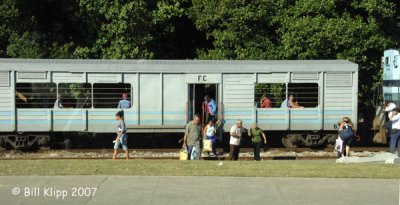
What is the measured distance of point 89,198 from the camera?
1052 cm

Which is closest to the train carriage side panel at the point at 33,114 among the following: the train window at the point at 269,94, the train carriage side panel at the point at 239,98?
the train carriage side panel at the point at 239,98

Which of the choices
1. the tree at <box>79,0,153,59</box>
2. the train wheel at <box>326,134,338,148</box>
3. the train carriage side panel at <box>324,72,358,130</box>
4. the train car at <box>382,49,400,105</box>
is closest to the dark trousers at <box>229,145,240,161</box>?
the train carriage side panel at <box>324,72,358,130</box>

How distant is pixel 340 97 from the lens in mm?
21203

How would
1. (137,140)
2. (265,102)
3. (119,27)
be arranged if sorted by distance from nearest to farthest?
(265,102) → (137,140) → (119,27)

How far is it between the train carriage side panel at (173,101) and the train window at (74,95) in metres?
2.51

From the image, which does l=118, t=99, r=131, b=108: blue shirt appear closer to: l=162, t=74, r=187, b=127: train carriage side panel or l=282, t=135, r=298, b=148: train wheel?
l=162, t=74, r=187, b=127: train carriage side panel

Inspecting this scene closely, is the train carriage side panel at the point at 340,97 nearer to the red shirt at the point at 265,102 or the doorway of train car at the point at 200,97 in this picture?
the red shirt at the point at 265,102

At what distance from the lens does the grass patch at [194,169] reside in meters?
12.8

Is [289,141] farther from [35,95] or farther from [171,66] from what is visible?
[35,95]

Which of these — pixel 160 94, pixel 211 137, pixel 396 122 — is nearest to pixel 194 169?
pixel 211 137

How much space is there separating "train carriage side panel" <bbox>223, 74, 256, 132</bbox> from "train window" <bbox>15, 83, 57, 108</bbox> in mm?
5711

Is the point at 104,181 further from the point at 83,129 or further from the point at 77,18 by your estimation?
the point at 77,18

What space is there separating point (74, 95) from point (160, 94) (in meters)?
2.84

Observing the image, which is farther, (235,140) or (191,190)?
(235,140)
